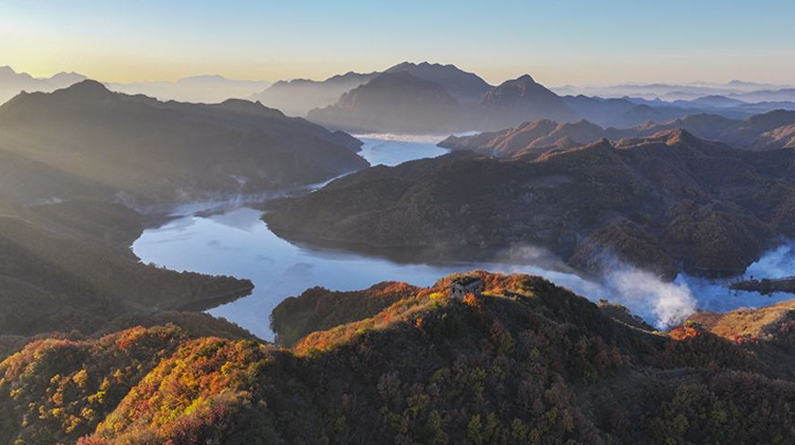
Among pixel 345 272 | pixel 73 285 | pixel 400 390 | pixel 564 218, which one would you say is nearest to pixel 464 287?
pixel 400 390

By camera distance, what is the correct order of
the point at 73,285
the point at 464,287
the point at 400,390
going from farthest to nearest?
the point at 73,285, the point at 464,287, the point at 400,390

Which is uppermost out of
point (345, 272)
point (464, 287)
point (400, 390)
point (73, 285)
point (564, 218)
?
point (464, 287)

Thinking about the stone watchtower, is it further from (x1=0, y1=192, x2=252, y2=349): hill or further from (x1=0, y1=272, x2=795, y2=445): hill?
(x1=0, y1=192, x2=252, y2=349): hill

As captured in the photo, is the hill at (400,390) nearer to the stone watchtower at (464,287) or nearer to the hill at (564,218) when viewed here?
the stone watchtower at (464,287)

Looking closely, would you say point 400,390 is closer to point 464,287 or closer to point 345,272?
point 464,287

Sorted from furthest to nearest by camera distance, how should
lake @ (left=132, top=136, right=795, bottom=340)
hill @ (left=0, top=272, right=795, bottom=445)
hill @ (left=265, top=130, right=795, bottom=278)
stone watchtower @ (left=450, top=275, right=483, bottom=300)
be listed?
1. hill @ (left=265, top=130, right=795, bottom=278)
2. lake @ (left=132, top=136, right=795, bottom=340)
3. stone watchtower @ (left=450, top=275, right=483, bottom=300)
4. hill @ (left=0, top=272, right=795, bottom=445)

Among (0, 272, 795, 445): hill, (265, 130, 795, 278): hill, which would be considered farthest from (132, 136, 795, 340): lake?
(0, 272, 795, 445): hill

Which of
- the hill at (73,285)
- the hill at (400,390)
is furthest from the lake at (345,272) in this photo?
the hill at (400,390)
